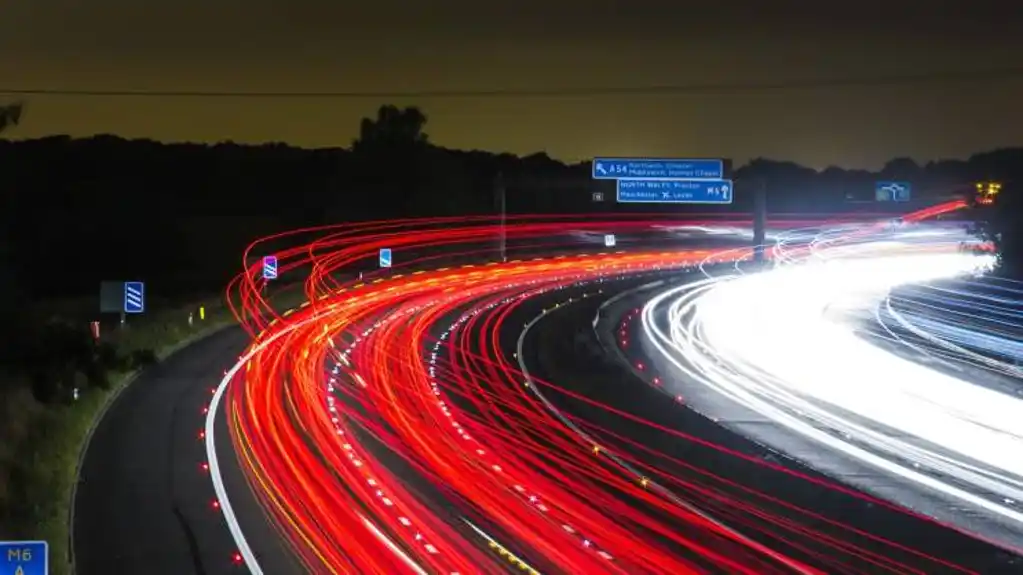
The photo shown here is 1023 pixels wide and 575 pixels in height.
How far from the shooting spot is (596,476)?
66.6 feet

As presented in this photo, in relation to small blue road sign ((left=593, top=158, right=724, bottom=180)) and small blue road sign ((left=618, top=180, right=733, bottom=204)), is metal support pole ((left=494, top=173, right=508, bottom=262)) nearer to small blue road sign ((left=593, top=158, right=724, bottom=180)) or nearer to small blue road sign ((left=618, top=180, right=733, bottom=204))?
small blue road sign ((left=593, top=158, right=724, bottom=180))

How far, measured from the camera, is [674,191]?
62.6 metres

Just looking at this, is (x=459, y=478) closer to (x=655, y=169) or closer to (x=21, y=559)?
(x=21, y=559)

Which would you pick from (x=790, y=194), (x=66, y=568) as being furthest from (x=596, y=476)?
(x=790, y=194)

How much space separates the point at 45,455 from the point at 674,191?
44.8 metres

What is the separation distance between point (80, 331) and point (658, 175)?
113 ft

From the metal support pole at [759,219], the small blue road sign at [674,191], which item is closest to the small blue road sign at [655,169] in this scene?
the small blue road sign at [674,191]

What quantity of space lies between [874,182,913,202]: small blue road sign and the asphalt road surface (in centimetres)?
5174

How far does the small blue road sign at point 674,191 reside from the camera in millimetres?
62156

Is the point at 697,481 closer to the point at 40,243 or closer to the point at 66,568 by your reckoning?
the point at 66,568

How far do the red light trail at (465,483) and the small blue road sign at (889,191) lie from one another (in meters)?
39.9

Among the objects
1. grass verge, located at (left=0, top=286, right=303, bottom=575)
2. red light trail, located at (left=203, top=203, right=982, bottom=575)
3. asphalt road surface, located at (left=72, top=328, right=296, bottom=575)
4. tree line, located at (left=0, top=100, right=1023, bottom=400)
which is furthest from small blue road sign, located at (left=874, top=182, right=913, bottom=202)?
asphalt road surface, located at (left=72, top=328, right=296, bottom=575)

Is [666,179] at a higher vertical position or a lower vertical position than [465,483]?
higher

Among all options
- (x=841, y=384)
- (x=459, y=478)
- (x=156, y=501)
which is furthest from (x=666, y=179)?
(x=156, y=501)
